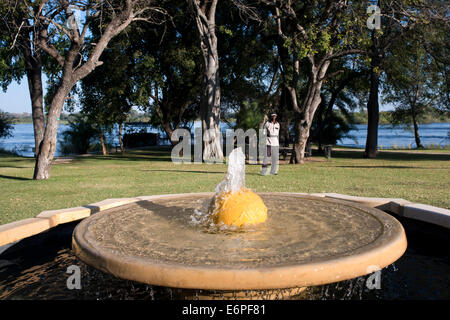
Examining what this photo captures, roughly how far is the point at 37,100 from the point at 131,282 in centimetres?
1752

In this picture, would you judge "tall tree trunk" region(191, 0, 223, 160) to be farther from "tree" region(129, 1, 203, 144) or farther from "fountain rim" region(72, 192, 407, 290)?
"fountain rim" region(72, 192, 407, 290)

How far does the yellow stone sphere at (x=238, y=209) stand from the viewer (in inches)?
152

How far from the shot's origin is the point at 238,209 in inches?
153

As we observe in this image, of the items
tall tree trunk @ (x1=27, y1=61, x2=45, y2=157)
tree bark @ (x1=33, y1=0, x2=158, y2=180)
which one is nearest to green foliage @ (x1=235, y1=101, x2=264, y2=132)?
tree bark @ (x1=33, y1=0, x2=158, y2=180)

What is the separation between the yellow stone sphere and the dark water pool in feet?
3.16

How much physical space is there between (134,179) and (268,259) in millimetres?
8954

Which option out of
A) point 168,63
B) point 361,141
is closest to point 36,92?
point 168,63

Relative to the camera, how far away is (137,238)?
350 cm

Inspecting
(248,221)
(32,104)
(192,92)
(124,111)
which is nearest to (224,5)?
(192,92)

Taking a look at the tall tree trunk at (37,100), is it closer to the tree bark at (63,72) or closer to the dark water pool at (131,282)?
the tree bark at (63,72)

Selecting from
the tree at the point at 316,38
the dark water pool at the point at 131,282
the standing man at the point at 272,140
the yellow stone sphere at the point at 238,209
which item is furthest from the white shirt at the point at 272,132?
the yellow stone sphere at the point at 238,209

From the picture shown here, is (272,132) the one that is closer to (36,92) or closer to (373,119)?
(373,119)

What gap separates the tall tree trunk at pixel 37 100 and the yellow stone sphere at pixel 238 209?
53.7 feet
